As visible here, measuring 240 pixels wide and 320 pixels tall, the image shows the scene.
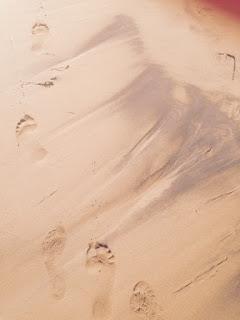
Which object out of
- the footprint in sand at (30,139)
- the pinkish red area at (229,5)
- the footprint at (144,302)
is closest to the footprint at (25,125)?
the footprint in sand at (30,139)

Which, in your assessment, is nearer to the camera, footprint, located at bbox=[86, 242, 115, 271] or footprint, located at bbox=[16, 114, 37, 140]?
footprint, located at bbox=[86, 242, 115, 271]

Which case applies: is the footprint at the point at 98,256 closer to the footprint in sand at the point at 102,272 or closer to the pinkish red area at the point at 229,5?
the footprint in sand at the point at 102,272

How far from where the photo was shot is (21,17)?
119 inches

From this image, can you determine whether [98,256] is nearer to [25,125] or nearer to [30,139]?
[30,139]

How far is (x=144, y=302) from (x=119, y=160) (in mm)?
789

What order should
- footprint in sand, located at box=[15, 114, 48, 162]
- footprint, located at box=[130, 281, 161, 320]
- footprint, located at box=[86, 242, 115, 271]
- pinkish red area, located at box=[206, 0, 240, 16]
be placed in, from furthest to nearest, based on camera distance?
pinkish red area, located at box=[206, 0, 240, 16], footprint in sand, located at box=[15, 114, 48, 162], footprint, located at box=[86, 242, 115, 271], footprint, located at box=[130, 281, 161, 320]

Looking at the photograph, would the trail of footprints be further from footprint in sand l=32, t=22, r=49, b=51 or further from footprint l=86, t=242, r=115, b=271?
footprint in sand l=32, t=22, r=49, b=51

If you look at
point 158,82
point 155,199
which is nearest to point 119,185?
point 155,199

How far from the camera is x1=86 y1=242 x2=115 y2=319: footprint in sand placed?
1935 millimetres

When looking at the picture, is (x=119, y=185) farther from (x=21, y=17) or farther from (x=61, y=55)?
(x=21, y=17)

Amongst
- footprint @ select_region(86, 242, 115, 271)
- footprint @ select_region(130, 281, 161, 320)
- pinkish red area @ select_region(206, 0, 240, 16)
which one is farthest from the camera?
pinkish red area @ select_region(206, 0, 240, 16)

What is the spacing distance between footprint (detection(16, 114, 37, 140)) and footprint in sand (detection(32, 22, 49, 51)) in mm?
598

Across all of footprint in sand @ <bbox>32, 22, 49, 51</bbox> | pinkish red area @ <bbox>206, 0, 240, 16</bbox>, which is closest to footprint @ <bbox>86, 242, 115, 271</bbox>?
footprint in sand @ <bbox>32, 22, 49, 51</bbox>

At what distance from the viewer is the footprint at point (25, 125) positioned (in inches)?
97.4
